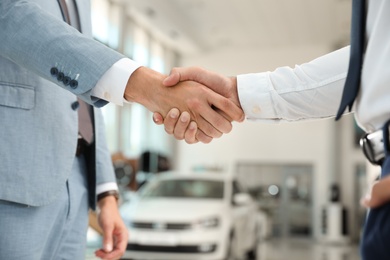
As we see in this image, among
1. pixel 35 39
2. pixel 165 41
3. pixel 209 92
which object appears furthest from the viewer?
pixel 165 41

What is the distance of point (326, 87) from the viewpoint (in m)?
1.03

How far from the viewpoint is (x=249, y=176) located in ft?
46.6

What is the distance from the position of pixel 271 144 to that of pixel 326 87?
13287mm

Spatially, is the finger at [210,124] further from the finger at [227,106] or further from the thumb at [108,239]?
the thumb at [108,239]

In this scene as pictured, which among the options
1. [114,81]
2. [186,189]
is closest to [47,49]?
[114,81]

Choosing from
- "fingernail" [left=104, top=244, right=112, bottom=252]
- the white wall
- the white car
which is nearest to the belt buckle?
"fingernail" [left=104, top=244, right=112, bottom=252]

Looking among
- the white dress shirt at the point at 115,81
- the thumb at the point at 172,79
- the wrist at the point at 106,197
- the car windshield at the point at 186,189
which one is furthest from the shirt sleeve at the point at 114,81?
the car windshield at the point at 186,189

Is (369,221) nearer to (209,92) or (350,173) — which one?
(209,92)

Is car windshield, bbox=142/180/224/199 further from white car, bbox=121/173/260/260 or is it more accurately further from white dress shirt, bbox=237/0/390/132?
white dress shirt, bbox=237/0/390/132

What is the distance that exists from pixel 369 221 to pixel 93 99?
0.66m

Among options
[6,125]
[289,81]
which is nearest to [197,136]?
[289,81]

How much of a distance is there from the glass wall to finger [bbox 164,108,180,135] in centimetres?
791

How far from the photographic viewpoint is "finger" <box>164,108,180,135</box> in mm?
1257

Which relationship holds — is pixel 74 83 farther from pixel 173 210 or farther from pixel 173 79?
pixel 173 210
